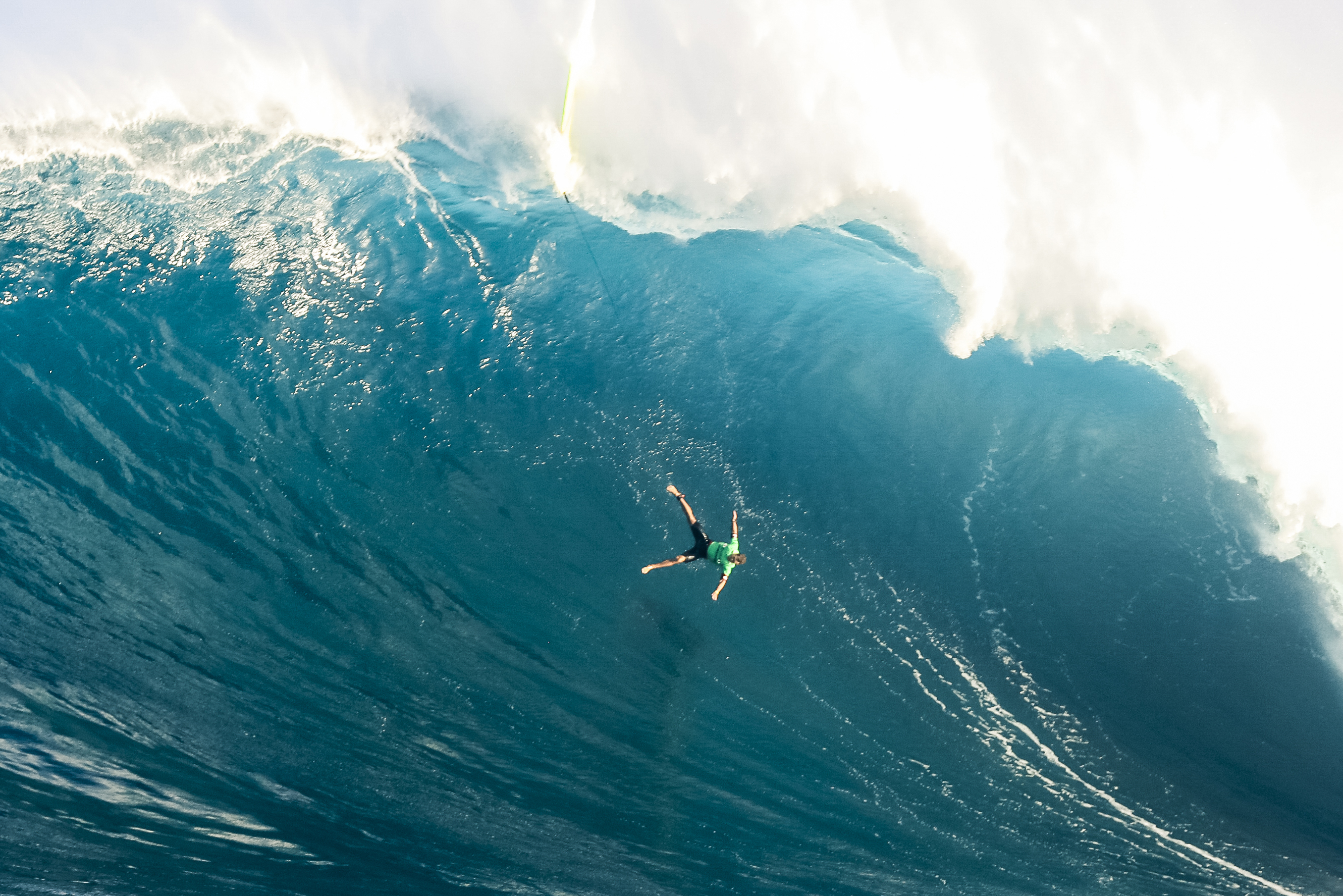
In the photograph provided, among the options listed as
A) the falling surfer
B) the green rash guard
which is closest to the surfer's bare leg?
the falling surfer

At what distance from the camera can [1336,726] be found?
920 cm

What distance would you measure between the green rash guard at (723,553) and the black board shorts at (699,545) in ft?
0.24

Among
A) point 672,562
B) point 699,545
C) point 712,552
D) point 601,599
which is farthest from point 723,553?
point 601,599

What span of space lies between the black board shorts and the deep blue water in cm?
79

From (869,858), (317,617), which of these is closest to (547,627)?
(317,617)

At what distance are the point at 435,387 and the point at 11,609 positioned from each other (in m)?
5.82

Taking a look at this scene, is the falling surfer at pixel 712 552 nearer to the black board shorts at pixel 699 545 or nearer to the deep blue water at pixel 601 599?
the black board shorts at pixel 699 545

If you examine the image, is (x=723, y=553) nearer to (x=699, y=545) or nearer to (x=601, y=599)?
(x=699, y=545)

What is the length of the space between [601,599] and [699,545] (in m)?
1.54

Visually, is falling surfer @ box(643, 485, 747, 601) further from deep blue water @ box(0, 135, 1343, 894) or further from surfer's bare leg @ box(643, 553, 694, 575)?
deep blue water @ box(0, 135, 1343, 894)

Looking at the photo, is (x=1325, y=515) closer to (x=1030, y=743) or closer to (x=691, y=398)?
(x=1030, y=743)

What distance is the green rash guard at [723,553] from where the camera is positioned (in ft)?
28.6

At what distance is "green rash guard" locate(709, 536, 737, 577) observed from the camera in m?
8.72

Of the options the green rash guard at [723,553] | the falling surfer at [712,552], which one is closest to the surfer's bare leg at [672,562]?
the falling surfer at [712,552]
